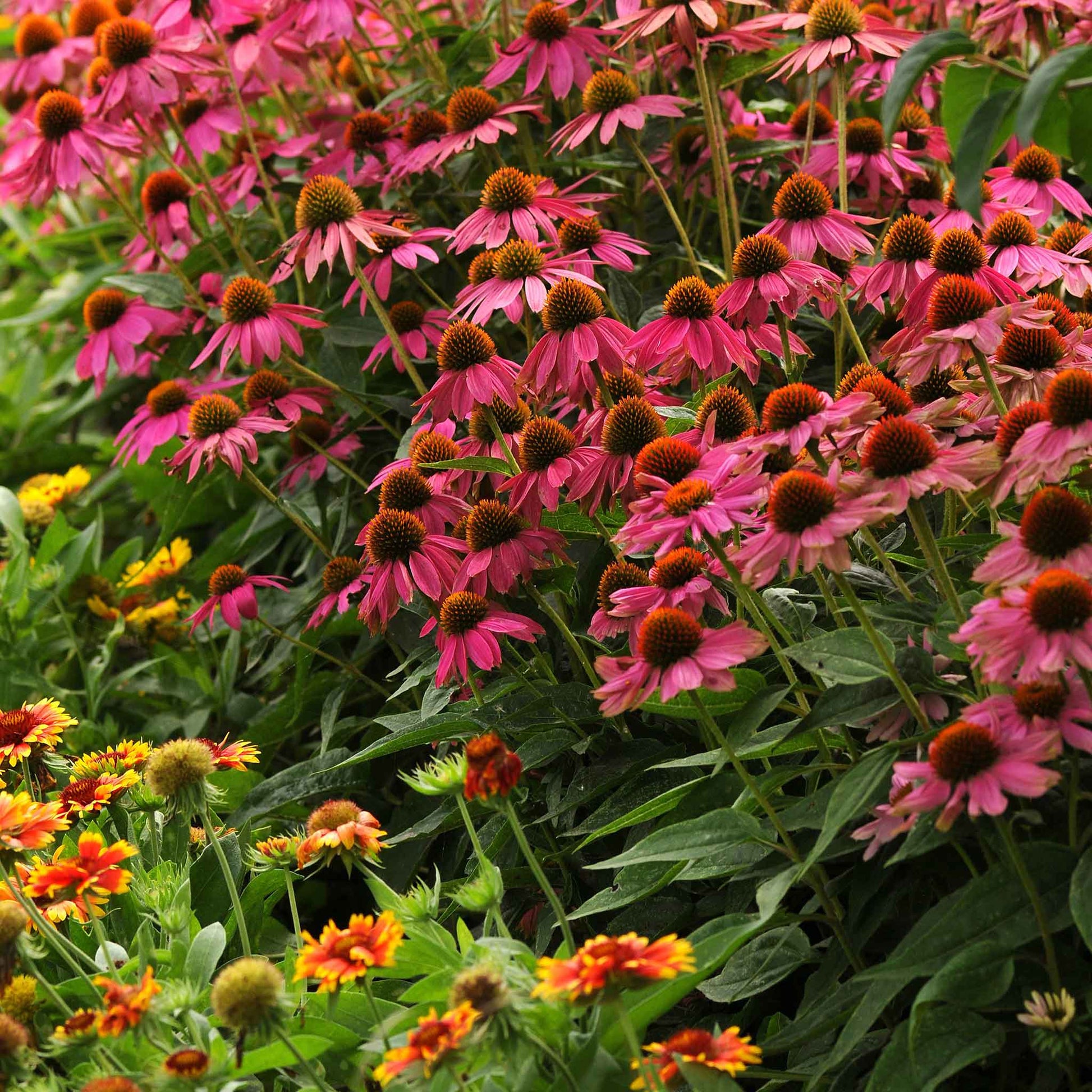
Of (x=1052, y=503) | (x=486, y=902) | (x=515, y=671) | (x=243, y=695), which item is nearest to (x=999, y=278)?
(x=1052, y=503)

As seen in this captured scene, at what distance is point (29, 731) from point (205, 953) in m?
0.32

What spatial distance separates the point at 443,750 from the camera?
4.58 feet

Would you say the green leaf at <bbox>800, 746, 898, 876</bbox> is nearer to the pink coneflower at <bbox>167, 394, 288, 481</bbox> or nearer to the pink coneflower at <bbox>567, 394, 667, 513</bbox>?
the pink coneflower at <bbox>567, 394, 667, 513</bbox>

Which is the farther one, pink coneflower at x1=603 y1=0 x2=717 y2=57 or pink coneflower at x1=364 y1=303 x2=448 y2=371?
pink coneflower at x1=364 y1=303 x2=448 y2=371

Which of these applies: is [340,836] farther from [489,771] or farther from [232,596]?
[232,596]

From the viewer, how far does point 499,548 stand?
123 centimetres

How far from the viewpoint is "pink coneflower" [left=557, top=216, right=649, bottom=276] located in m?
1.45

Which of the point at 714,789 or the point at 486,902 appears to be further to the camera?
the point at 714,789

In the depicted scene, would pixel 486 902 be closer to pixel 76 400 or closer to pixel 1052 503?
pixel 1052 503

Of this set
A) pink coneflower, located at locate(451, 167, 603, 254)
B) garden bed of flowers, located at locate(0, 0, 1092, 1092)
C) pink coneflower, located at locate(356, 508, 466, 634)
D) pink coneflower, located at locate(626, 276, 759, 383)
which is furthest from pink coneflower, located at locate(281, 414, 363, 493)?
pink coneflower, located at locate(626, 276, 759, 383)

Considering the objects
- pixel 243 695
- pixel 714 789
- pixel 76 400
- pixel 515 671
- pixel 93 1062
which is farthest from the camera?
pixel 76 400

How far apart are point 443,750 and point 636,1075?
1.70 ft

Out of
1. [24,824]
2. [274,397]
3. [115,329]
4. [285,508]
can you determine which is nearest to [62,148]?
[115,329]

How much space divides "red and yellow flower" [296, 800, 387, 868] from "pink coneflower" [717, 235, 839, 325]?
23.8 inches
